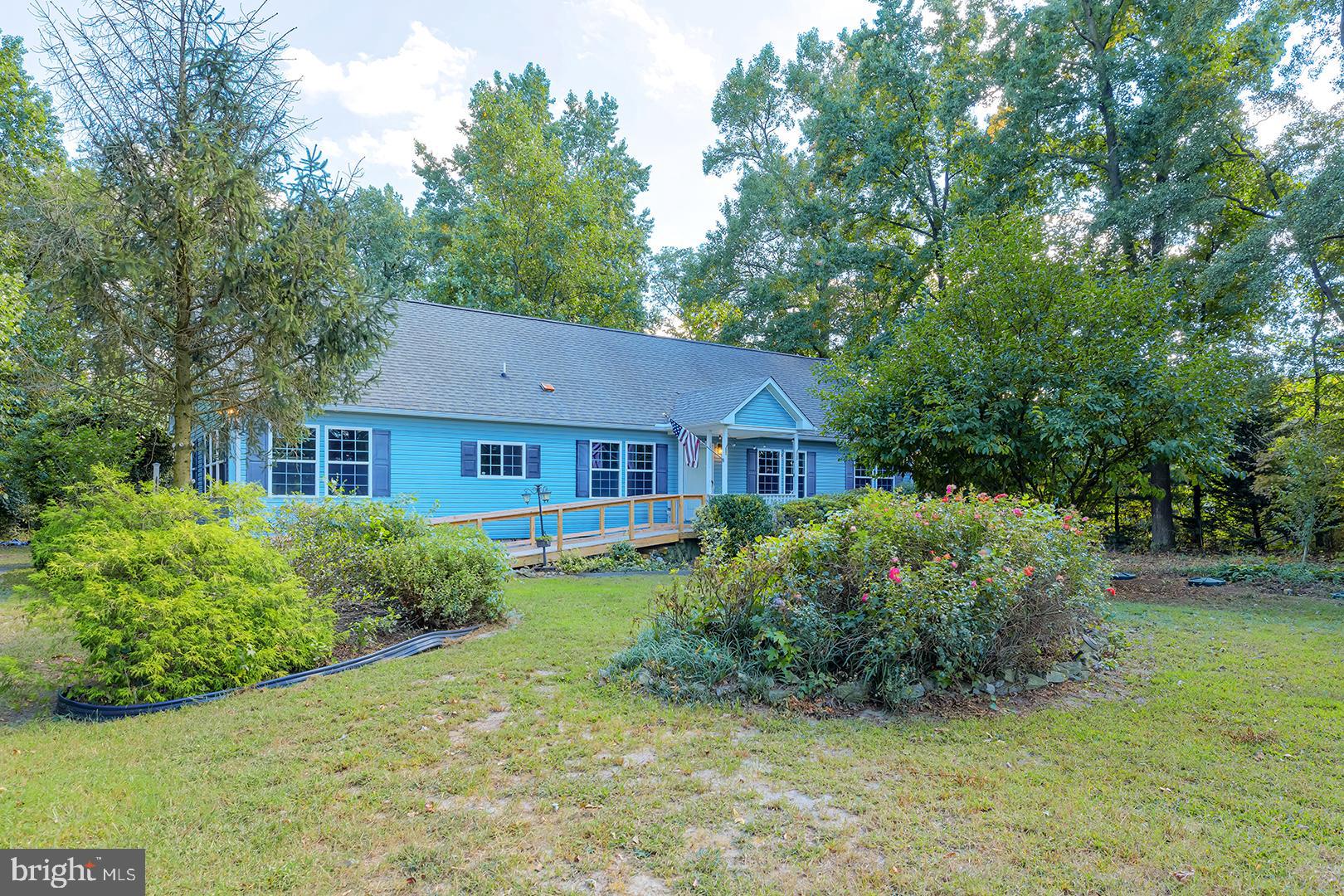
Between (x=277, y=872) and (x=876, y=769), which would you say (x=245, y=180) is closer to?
(x=277, y=872)

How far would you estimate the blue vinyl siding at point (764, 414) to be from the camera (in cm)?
1595

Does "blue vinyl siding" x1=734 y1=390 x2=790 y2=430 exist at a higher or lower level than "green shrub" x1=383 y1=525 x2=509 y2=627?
higher

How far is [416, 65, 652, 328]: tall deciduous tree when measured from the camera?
86.3 ft

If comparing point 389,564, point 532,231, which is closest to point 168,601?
point 389,564

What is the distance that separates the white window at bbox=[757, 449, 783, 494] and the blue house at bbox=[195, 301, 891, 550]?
1.3 inches

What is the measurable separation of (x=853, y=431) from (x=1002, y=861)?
31.6 ft

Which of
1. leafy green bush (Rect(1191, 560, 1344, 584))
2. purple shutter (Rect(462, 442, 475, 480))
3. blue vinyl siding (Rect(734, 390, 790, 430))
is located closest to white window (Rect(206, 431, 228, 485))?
purple shutter (Rect(462, 442, 475, 480))

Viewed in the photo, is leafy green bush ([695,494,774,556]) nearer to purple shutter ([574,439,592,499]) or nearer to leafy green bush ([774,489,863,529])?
leafy green bush ([774,489,863,529])

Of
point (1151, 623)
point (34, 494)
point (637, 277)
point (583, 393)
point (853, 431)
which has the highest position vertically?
point (637, 277)

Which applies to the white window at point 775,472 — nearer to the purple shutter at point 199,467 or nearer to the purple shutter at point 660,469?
the purple shutter at point 660,469

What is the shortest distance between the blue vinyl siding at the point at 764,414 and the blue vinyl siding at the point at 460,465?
9.59 ft

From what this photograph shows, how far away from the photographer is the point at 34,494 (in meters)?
13.3

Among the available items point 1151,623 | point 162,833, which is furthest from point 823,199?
point 162,833

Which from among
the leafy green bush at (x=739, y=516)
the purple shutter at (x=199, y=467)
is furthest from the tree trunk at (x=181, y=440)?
the leafy green bush at (x=739, y=516)
